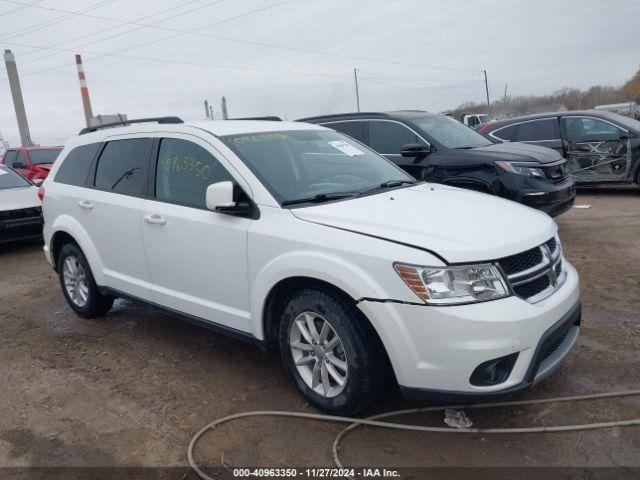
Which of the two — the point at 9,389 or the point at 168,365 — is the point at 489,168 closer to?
the point at 168,365

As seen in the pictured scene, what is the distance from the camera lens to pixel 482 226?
3.10m

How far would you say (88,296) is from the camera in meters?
5.16

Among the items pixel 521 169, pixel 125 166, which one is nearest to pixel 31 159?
pixel 125 166

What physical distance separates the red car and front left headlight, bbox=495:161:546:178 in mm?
10978

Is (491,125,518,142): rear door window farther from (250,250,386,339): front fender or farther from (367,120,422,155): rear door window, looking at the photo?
(250,250,386,339): front fender

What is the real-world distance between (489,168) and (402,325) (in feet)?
14.5

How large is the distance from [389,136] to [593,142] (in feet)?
14.4

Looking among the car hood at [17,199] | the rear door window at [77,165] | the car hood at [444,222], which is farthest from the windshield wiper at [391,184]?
the car hood at [17,199]

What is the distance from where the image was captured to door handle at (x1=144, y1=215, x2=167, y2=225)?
4009 mm

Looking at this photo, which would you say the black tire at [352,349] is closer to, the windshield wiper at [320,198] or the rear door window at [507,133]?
the windshield wiper at [320,198]

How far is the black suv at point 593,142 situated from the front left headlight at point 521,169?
121 inches

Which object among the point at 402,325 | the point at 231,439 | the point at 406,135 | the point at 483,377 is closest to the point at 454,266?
the point at 402,325

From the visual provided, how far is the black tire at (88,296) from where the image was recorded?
5066mm

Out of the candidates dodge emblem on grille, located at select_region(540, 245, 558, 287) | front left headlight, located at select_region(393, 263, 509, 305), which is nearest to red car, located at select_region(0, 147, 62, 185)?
front left headlight, located at select_region(393, 263, 509, 305)
